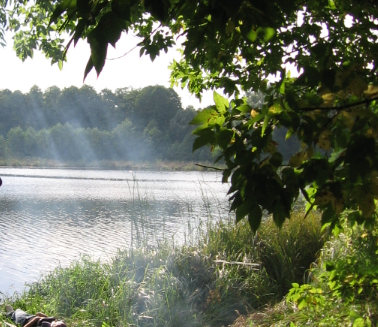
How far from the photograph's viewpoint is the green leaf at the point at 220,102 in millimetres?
1438

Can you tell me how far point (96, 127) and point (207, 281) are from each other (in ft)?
148

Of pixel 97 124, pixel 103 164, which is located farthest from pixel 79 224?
pixel 97 124

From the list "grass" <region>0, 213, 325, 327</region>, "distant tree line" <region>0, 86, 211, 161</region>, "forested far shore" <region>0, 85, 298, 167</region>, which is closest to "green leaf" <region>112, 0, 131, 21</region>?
"grass" <region>0, 213, 325, 327</region>

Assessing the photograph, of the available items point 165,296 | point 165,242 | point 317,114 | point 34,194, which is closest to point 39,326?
point 165,296

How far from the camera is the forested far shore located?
41219 millimetres

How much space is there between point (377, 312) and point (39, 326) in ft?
9.22

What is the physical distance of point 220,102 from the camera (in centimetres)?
145

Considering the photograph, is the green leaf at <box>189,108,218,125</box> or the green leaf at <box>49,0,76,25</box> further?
the green leaf at <box>189,108,218,125</box>

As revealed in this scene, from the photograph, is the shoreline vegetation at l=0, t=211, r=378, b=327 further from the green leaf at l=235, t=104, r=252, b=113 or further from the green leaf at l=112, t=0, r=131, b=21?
the green leaf at l=112, t=0, r=131, b=21

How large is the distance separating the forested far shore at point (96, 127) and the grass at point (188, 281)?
26292mm

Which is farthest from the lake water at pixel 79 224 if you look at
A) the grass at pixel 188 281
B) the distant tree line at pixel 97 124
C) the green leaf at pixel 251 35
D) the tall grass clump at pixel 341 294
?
the distant tree line at pixel 97 124

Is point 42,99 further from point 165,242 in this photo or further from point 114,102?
point 165,242

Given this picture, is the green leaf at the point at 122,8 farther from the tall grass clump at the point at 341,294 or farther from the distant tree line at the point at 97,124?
the distant tree line at the point at 97,124

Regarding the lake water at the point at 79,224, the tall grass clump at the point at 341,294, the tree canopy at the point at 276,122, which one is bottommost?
the lake water at the point at 79,224
